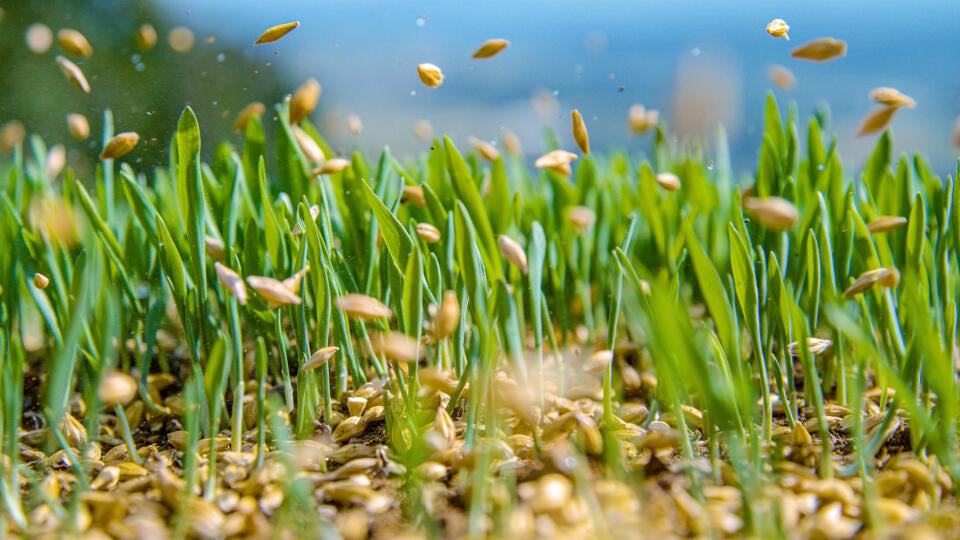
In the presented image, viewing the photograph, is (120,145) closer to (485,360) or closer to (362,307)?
(362,307)

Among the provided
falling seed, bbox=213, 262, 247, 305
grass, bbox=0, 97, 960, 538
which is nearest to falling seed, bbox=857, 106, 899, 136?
grass, bbox=0, 97, 960, 538

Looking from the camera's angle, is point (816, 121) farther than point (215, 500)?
Yes

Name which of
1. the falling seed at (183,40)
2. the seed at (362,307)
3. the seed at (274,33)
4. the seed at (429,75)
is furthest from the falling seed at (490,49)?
the falling seed at (183,40)

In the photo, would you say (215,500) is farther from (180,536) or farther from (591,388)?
(591,388)

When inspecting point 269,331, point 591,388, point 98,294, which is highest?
point 98,294

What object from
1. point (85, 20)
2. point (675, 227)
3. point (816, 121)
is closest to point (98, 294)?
point (675, 227)

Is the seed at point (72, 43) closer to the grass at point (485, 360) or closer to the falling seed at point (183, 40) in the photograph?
the grass at point (485, 360)
